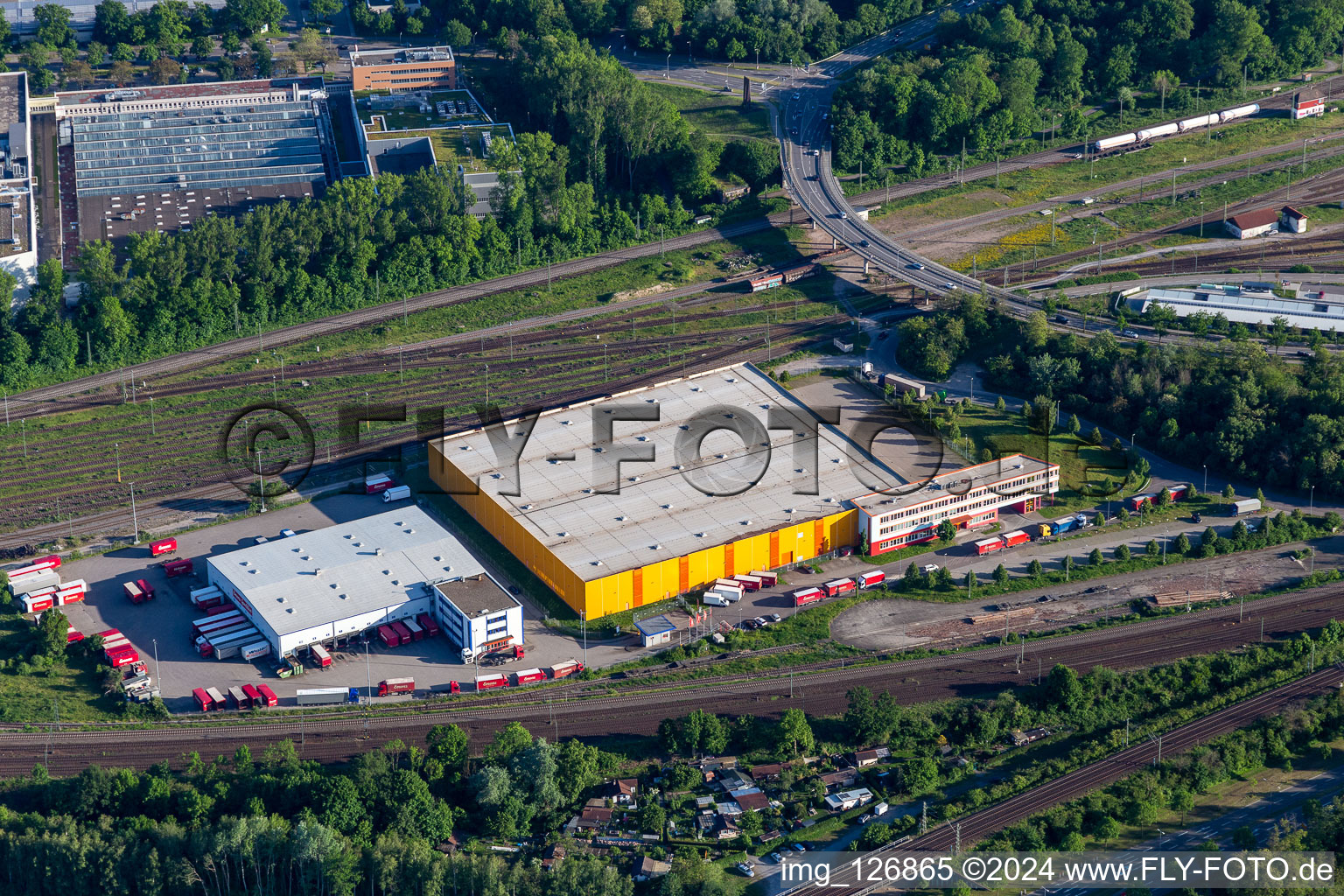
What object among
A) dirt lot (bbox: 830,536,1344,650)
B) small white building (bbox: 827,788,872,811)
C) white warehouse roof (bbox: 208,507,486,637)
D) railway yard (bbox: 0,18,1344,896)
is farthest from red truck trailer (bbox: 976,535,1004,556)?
white warehouse roof (bbox: 208,507,486,637)

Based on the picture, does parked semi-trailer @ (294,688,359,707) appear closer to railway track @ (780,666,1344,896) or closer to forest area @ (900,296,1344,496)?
railway track @ (780,666,1344,896)

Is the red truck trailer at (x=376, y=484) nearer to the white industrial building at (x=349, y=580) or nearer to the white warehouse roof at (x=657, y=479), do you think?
the white warehouse roof at (x=657, y=479)

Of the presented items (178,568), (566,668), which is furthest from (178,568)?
(566,668)

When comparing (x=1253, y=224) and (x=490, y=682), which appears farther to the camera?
(x=1253, y=224)

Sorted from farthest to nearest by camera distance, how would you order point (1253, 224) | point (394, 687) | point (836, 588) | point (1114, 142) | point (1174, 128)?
point (1174, 128) → point (1114, 142) → point (1253, 224) → point (836, 588) → point (394, 687)

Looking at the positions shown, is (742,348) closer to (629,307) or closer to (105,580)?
(629,307)

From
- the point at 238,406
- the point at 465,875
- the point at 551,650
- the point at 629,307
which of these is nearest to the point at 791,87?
the point at 629,307

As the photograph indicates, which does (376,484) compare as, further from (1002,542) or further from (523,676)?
(1002,542)
